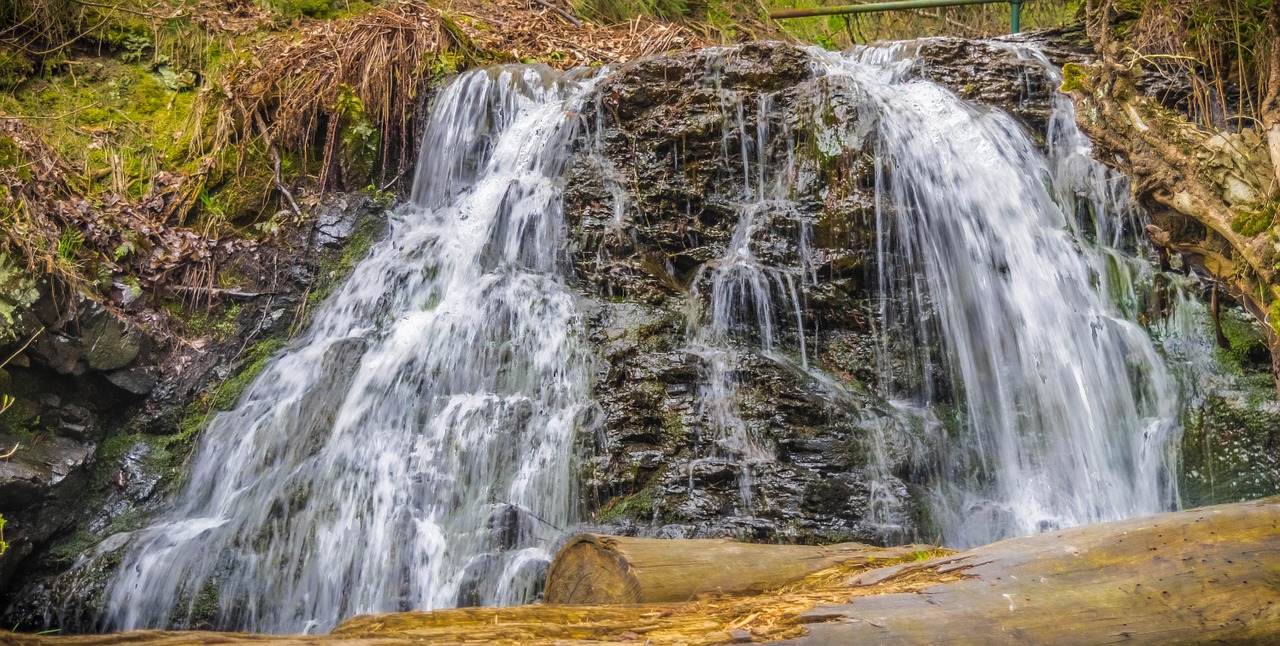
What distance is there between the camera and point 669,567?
2484mm

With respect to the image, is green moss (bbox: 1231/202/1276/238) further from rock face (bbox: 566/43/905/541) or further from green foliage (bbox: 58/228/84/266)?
green foliage (bbox: 58/228/84/266)

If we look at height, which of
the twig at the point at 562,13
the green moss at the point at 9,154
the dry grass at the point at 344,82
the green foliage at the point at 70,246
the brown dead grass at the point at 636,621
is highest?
the twig at the point at 562,13

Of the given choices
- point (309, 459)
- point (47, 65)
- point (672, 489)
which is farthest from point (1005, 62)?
point (47, 65)

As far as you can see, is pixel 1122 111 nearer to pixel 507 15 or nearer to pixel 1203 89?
pixel 1203 89

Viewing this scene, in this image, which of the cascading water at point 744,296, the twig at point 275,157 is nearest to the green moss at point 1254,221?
the cascading water at point 744,296

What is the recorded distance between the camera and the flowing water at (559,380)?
13.4 feet

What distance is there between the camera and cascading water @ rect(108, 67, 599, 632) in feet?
13.2

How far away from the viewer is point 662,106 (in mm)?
6176

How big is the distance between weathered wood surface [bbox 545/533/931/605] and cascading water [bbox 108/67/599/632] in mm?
1241

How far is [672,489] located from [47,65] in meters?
6.26

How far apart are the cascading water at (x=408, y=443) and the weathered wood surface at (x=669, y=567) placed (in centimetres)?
124

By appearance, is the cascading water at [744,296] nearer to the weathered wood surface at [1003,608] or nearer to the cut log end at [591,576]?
the cut log end at [591,576]

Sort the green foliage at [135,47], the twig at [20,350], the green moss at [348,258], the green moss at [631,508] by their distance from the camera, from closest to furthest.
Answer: the green moss at [631,508], the twig at [20,350], the green moss at [348,258], the green foliage at [135,47]

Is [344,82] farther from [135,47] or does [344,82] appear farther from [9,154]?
[9,154]
